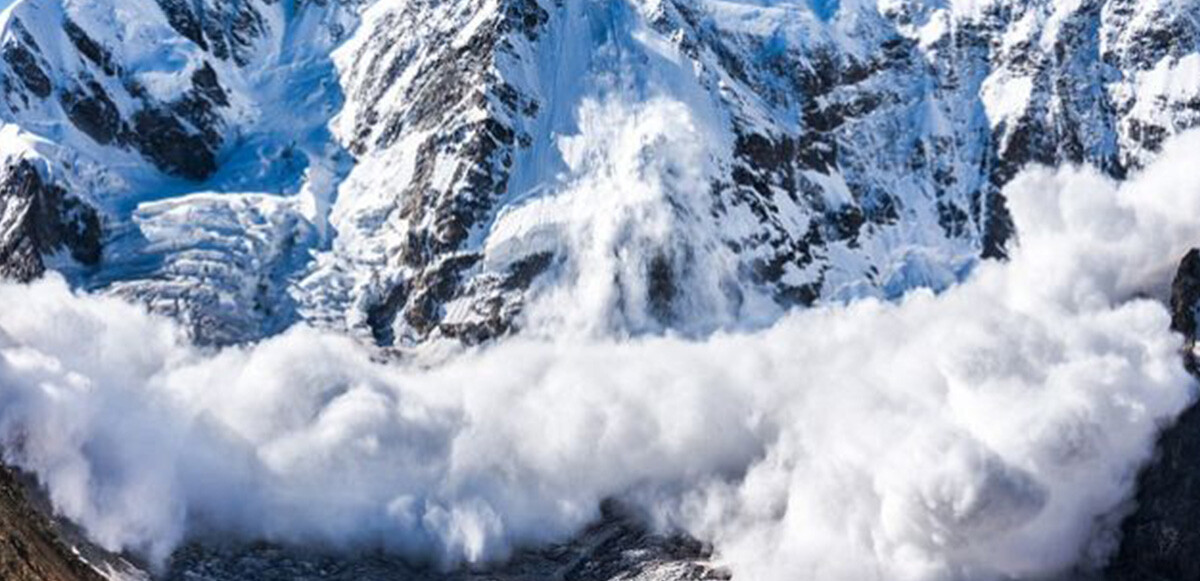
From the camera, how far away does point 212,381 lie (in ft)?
646

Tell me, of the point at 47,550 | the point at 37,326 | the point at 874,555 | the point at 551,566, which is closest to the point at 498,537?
the point at 551,566

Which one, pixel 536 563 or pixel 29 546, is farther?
pixel 536 563

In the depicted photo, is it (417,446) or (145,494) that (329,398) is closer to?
(417,446)

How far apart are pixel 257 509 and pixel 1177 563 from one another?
8705cm

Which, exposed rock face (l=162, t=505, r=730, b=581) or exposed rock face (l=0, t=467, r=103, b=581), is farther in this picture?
exposed rock face (l=162, t=505, r=730, b=581)

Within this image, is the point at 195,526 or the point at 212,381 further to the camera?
the point at 212,381

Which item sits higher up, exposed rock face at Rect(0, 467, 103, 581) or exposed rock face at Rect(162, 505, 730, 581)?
exposed rock face at Rect(0, 467, 103, 581)

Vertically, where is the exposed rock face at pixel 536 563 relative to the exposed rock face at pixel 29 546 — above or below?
below

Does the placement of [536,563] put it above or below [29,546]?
below

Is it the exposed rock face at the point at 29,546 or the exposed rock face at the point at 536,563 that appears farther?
the exposed rock face at the point at 536,563

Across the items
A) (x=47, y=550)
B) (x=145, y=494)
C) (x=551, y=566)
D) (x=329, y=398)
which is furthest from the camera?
(x=329, y=398)

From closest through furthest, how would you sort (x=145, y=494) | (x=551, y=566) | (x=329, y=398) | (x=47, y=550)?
(x=47, y=550) → (x=145, y=494) → (x=551, y=566) → (x=329, y=398)

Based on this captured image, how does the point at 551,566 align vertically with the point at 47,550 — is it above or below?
below

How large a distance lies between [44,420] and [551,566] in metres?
46.8
